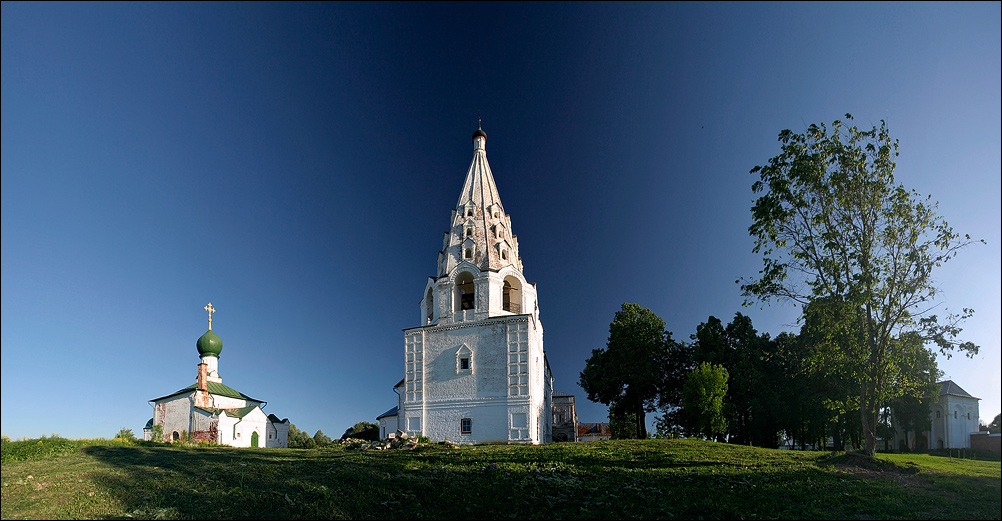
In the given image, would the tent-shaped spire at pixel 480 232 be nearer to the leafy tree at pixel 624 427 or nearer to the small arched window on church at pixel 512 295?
the small arched window on church at pixel 512 295

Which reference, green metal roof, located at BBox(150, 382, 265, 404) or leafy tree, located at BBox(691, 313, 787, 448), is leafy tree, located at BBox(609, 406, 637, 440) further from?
green metal roof, located at BBox(150, 382, 265, 404)

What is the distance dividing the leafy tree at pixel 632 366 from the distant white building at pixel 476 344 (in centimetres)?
703

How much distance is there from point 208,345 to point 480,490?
39.6m

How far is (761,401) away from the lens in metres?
35.5

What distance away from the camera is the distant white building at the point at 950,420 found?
4131cm

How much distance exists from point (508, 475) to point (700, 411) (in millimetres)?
22922

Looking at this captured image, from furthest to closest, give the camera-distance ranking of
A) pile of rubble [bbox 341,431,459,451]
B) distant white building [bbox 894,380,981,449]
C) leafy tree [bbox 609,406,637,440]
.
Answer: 1. leafy tree [bbox 609,406,637,440]
2. distant white building [bbox 894,380,981,449]
3. pile of rubble [bbox 341,431,459,451]

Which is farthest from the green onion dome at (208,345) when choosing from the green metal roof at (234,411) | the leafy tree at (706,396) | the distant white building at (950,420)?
the distant white building at (950,420)

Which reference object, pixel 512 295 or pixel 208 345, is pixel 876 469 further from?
pixel 208 345

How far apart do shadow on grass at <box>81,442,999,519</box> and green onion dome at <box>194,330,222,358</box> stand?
30.5 meters

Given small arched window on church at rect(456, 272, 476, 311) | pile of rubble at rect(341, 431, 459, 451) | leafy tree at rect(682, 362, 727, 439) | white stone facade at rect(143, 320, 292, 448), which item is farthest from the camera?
white stone facade at rect(143, 320, 292, 448)

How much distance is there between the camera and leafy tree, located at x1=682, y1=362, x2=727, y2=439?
32.0m

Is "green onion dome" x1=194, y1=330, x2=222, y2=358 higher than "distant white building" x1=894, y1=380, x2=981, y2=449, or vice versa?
"green onion dome" x1=194, y1=330, x2=222, y2=358

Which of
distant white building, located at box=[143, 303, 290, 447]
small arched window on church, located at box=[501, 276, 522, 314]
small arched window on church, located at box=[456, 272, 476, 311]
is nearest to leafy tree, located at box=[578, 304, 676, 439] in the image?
small arched window on church, located at box=[501, 276, 522, 314]
